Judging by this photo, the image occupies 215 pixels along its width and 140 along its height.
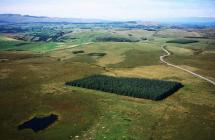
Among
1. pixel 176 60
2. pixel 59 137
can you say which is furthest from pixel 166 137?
pixel 176 60

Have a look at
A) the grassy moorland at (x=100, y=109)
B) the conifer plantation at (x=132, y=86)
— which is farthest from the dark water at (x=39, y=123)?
the conifer plantation at (x=132, y=86)

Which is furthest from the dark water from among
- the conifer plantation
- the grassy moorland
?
the conifer plantation

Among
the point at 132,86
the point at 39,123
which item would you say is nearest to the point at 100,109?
the point at 39,123

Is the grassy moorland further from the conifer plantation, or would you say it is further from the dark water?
the conifer plantation

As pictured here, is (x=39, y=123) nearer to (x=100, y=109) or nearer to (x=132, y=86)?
(x=100, y=109)

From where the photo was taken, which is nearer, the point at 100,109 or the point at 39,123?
the point at 39,123

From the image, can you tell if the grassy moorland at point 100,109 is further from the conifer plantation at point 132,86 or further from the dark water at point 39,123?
the conifer plantation at point 132,86

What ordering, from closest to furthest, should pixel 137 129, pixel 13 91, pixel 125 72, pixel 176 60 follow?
pixel 137 129 → pixel 13 91 → pixel 125 72 → pixel 176 60

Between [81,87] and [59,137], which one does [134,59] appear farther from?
[59,137]
